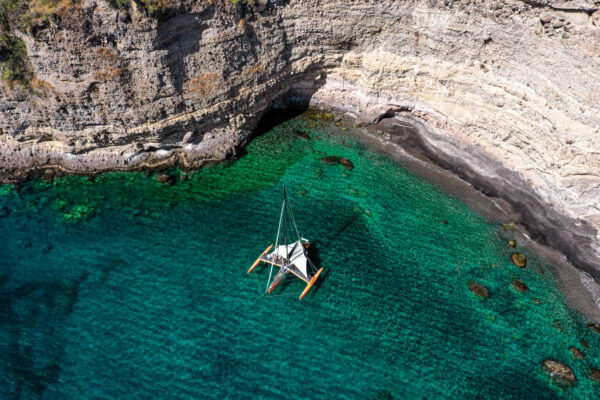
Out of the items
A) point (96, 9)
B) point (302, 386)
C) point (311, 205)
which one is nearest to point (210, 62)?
point (96, 9)

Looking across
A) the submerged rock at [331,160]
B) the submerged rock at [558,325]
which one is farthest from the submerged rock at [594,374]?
the submerged rock at [331,160]

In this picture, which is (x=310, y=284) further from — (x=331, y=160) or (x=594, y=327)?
(x=594, y=327)

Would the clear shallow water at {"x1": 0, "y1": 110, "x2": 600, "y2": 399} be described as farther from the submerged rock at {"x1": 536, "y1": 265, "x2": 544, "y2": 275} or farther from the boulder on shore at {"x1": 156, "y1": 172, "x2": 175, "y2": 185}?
the boulder on shore at {"x1": 156, "y1": 172, "x2": 175, "y2": 185}

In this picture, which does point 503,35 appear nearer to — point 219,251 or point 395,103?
point 395,103

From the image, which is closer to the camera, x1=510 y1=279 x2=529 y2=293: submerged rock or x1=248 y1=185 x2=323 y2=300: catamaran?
x1=248 y1=185 x2=323 y2=300: catamaran

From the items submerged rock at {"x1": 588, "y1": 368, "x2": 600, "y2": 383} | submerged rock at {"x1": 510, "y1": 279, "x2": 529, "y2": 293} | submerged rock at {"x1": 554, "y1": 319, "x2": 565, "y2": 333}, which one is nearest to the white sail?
submerged rock at {"x1": 510, "y1": 279, "x2": 529, "y2": 293}

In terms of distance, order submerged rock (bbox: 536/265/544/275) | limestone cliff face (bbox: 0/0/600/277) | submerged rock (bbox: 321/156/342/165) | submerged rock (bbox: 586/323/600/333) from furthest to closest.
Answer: submerged rock (bbox: 321/156/342/165)
submerged rock (bbox: 536/265/544/275)
limestone cliff face (bbox: 0/0/600/277)
submerged rock (bbox: 586/323/600/333)

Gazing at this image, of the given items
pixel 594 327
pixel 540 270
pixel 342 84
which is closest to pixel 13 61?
pixel 342 84
